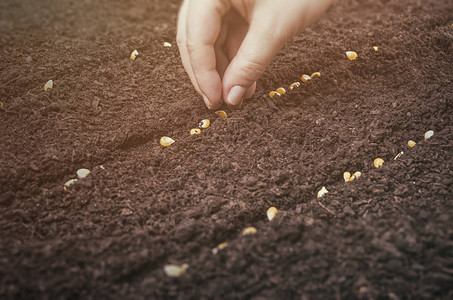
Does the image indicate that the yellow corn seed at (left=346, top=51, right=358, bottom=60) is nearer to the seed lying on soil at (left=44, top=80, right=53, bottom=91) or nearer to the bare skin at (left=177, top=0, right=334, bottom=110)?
the bare skin at (left=177, top=0, right=334, bottom=110)

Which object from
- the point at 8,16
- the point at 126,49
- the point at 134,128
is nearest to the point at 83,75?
the point at 126,49

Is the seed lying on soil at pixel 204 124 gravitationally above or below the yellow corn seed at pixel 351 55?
below

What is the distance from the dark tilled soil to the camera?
131 centimetres

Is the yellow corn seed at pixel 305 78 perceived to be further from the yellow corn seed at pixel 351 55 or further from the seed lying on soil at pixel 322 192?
the seed lying on soil at pixel 322 192

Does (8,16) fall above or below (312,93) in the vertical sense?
above

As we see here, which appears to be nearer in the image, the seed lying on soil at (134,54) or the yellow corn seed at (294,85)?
the yellow corn seed at (294,85)

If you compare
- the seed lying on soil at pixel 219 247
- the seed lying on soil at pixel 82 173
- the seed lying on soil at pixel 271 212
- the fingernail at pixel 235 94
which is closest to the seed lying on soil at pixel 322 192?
the seed lying on soil at pixel 271 212

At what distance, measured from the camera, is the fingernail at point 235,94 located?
1.90m

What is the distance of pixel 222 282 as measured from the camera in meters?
1.30

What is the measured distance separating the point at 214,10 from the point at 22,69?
1.32 m

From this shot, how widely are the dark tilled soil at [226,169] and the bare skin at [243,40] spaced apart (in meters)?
0.22

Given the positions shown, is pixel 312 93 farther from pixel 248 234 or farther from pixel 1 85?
pixel 1 85

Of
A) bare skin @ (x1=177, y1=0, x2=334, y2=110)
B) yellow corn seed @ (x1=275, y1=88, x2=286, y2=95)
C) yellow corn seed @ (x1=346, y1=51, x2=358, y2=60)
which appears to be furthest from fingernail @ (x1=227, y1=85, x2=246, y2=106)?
yellow corn seed @ (x1=346, y1=51, x2=358, y2=60)

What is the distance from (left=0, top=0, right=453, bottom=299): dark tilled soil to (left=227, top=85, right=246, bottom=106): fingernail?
4.6 inches
